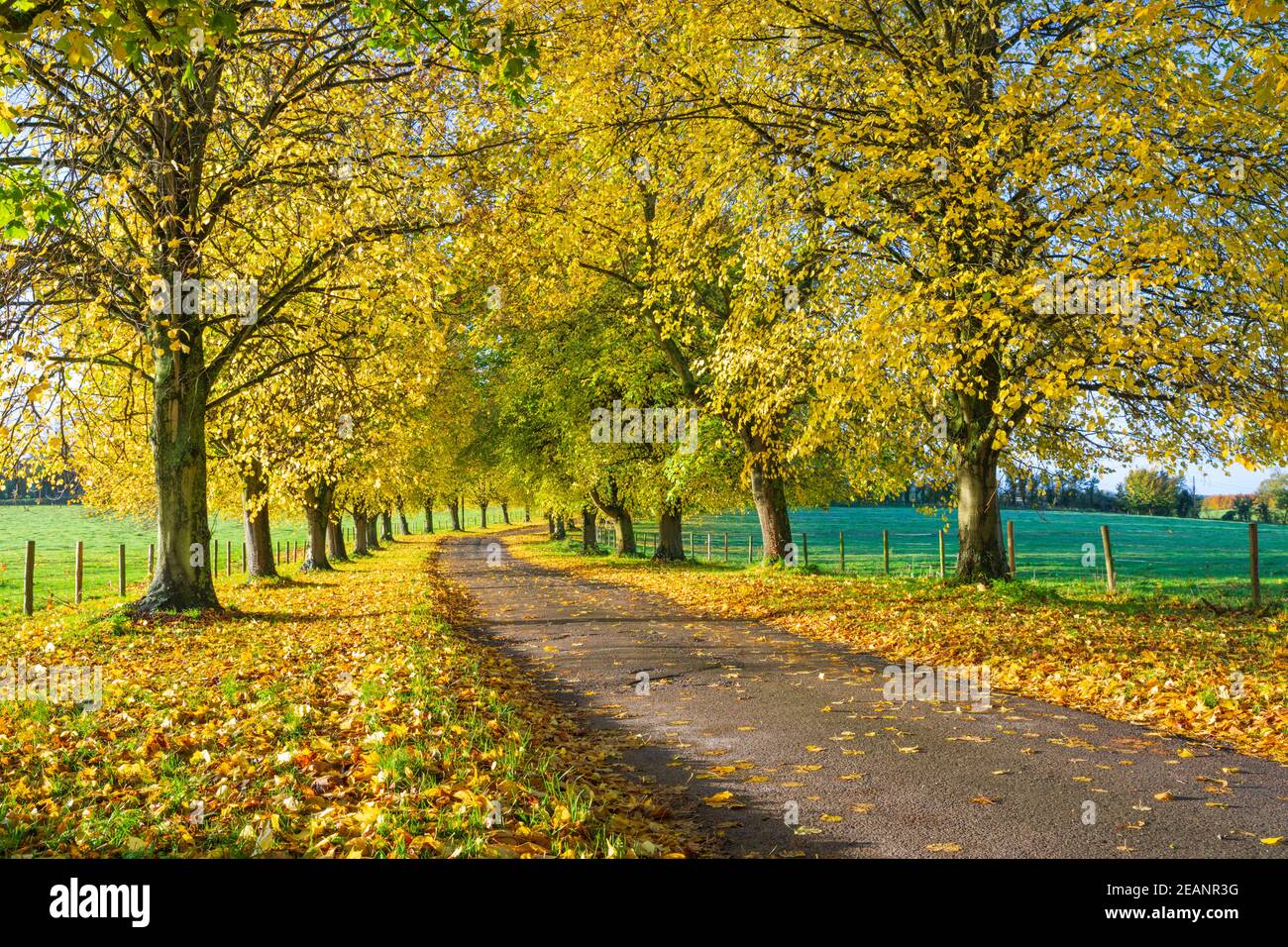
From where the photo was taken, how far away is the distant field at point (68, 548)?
24562mm

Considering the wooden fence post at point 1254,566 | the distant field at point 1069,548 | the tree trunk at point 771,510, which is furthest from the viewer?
the distant field at point 1069,548

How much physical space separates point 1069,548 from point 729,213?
36117 millimetres

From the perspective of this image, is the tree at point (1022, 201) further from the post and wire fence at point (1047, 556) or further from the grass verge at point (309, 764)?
the grass verge at point (309, 764)

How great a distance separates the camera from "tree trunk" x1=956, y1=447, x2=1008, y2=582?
16.1 metres

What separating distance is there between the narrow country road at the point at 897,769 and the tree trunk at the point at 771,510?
12.0 metres

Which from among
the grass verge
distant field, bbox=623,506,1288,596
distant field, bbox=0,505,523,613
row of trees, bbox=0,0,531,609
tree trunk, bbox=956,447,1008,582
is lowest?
distant field, bbox=623,506,1288,596

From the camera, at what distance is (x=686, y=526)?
76.8m

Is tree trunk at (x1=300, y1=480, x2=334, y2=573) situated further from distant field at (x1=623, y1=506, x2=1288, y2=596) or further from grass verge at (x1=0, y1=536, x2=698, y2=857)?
grass verge at (x1=0, y1=536, x2=698, y2=857)

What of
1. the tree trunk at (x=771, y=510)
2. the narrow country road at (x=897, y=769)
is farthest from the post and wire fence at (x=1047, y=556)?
the narrow country road at (x=897, y=769)

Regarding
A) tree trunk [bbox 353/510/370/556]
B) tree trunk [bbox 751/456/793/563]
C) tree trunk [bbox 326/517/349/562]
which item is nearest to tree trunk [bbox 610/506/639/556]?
tree trunk [bbox 751/456/793/563]

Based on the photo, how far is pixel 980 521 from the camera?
53.2 ft

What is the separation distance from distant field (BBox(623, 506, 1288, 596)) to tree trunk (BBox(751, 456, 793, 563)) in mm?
2289

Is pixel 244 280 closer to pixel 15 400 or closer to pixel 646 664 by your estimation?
pixel 15 400

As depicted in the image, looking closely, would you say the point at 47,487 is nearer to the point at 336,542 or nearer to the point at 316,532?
the point at 316,532
